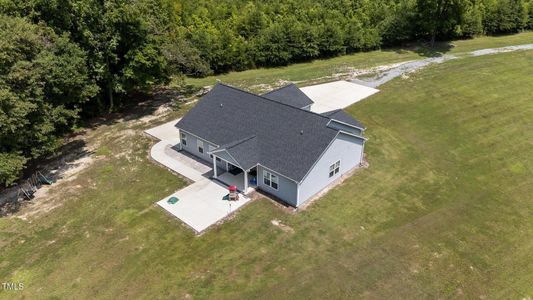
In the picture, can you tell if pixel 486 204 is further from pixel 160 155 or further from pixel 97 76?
pixel 97 76

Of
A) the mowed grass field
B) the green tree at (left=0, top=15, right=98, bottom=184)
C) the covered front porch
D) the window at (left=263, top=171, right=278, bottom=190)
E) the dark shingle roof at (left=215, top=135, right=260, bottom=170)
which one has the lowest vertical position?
the mowed grass field

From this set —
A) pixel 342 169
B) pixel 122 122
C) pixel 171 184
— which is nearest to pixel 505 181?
pixel 342 169

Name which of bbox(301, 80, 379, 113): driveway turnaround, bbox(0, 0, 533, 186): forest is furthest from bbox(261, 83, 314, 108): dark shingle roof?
bbox(0, 0, 533, 186): forest

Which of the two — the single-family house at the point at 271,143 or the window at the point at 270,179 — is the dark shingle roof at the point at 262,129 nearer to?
the single-family house at the point at 271,143

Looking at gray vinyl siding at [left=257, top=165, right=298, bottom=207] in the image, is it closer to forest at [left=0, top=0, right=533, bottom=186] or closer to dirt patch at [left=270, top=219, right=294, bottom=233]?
dirt patch at [left=270, top=219, right=294, bottom=233]

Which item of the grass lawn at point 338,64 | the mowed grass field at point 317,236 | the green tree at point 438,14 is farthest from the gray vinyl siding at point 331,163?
the green tree at point 438,14

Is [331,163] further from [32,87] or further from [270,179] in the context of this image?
[32,87]
